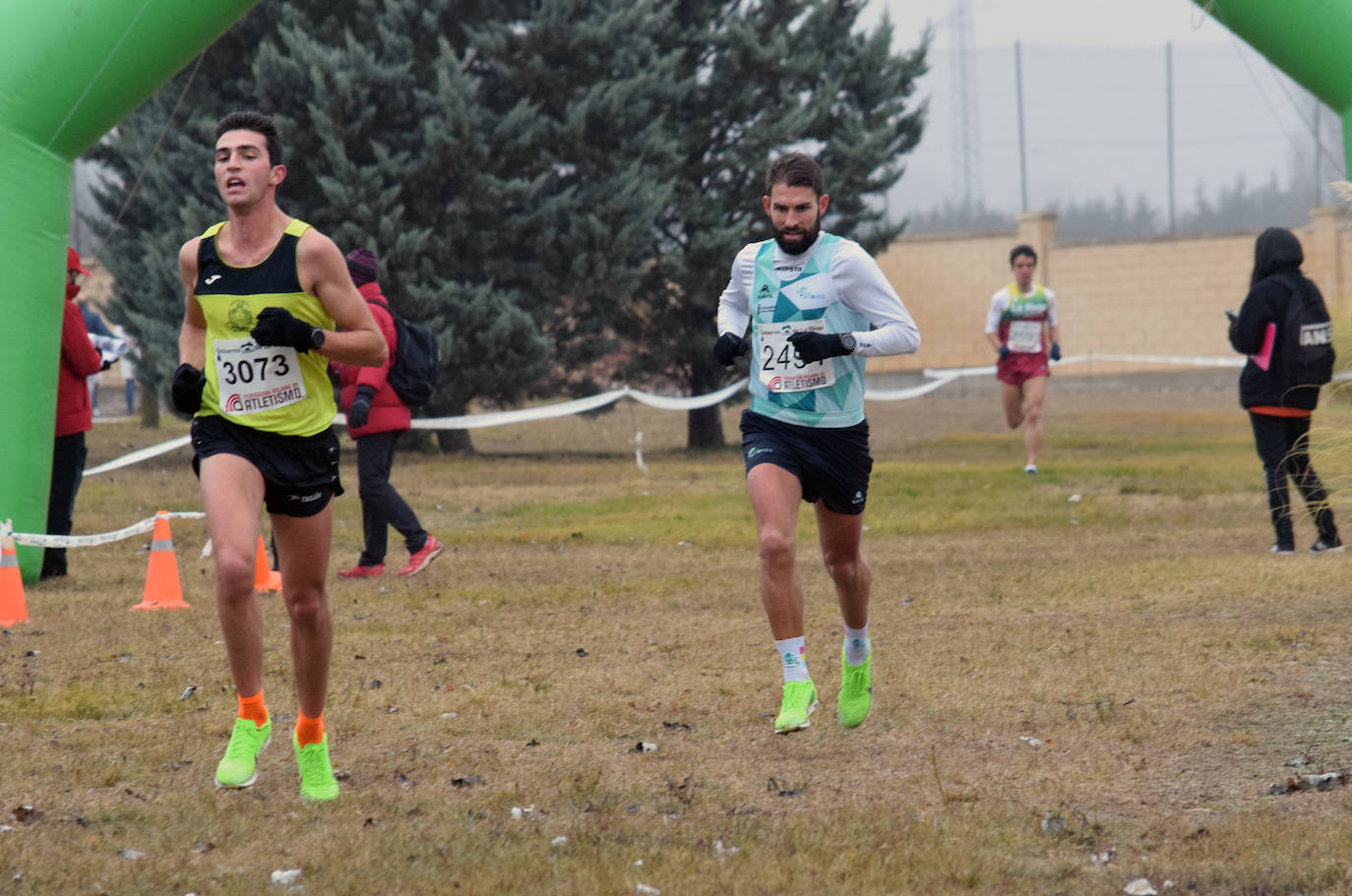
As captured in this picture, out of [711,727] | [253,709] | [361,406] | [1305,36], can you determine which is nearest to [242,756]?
[253,709]

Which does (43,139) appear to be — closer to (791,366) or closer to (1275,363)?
(791,366)

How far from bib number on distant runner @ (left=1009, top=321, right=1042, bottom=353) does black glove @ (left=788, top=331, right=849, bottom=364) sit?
10.9m

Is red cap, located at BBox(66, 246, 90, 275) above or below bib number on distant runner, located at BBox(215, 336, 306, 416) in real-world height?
above

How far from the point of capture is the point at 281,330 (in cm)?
486

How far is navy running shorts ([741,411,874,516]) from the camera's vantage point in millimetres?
6035

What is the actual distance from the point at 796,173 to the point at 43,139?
5815 mm

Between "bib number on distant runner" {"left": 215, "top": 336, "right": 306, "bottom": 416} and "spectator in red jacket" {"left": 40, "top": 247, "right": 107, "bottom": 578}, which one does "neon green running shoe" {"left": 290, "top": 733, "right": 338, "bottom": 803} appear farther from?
"spectator in red jacket" {"left": 40, "top": 247, "right": 107, "bottom": 578}

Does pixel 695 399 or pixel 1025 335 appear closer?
pixel 1025 335

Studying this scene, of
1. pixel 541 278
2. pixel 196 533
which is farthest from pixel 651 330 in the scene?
pixel 196 533

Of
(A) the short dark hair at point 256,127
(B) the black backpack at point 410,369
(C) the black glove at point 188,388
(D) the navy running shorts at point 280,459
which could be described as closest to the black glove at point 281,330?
(C) the black glove at point 188,388

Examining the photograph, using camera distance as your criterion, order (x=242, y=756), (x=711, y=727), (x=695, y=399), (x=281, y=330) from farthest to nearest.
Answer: (x=695, y=399) → (x=711, y=727) → (x=242, y=756) → (x=281, y=330)

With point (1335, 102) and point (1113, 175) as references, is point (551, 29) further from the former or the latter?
point (1113, 175)

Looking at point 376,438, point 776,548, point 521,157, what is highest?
point 521,157

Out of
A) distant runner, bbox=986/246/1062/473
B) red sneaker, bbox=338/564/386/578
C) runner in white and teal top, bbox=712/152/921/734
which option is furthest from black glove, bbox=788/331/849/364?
distant runner, bbox=986/246/1062/473
